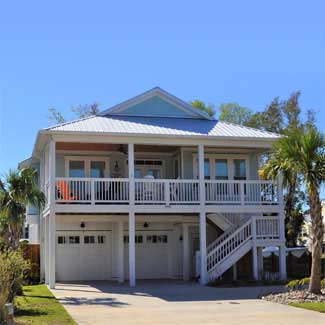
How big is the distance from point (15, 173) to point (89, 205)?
128 inches

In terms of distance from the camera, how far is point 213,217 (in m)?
25.2

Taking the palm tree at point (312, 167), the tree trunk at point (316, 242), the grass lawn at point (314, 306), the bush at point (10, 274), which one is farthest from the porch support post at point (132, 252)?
the grass lawn at point (314, 306)

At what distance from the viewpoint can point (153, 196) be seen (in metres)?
23.5

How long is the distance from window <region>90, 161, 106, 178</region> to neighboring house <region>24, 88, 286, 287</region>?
1.8 inches

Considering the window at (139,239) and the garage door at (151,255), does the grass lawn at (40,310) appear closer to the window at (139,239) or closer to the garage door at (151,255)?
the garage door at (151,255)

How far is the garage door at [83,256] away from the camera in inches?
1045

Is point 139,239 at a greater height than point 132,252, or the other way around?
point 139,239

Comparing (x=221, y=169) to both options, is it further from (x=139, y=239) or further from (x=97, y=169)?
(x=97, y=169)

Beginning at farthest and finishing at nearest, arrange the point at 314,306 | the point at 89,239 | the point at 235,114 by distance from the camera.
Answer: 1. the point at 235,114
2. the point at 89,239
3. the point at 314,306

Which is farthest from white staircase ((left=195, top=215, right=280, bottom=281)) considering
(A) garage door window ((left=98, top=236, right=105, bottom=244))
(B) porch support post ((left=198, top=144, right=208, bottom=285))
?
(A) garage door window ((left=98, top=236, right=105, bottom=244))

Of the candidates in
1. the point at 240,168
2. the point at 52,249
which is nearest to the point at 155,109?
the point at 240,168

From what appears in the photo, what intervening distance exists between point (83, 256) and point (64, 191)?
497 centimetres

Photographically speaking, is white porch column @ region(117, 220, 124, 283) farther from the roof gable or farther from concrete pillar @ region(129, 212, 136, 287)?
the roof gable

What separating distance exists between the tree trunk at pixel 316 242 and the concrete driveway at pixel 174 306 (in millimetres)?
1839
